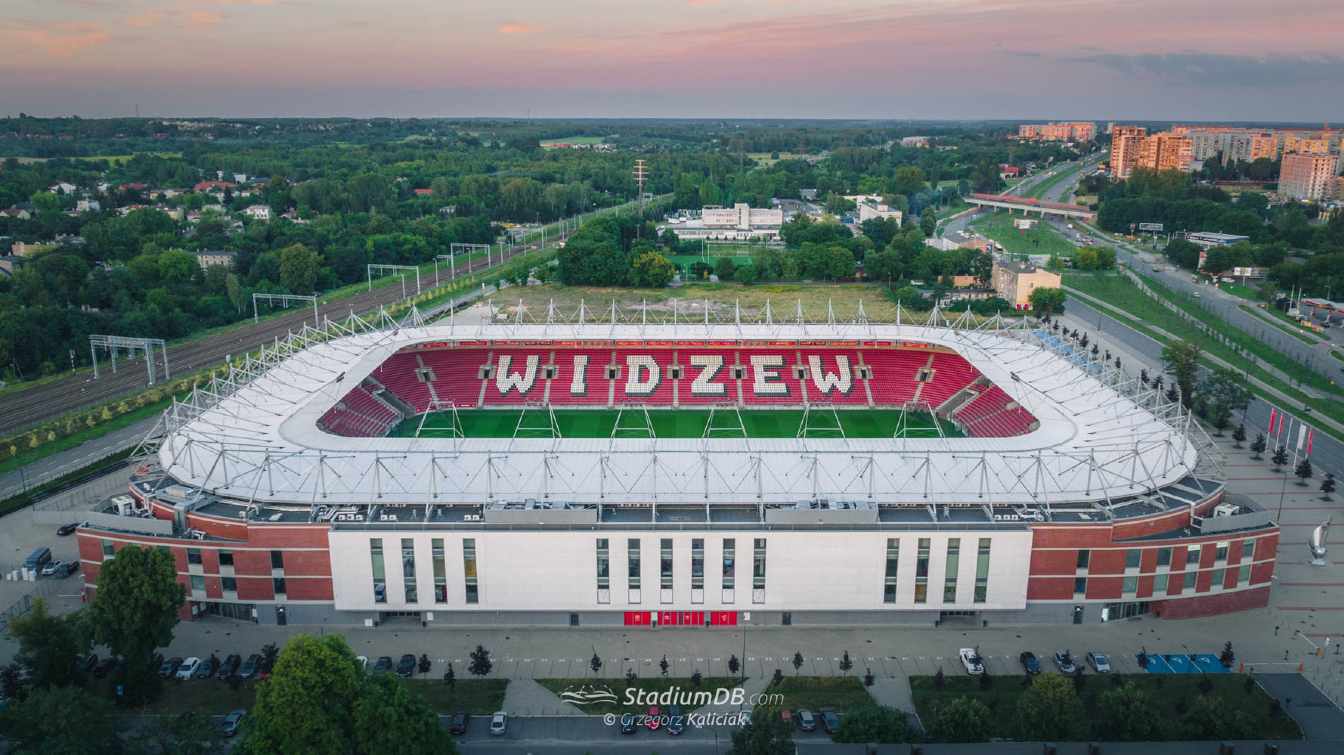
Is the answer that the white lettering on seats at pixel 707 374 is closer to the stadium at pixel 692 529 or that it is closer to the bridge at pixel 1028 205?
the stadium at pixel 692 529


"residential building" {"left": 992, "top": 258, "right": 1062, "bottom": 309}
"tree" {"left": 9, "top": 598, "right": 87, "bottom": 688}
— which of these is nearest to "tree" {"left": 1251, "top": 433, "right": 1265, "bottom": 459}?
"residential building" {"left": 992, "top": 258, "right": 1062, "bottom": 309}

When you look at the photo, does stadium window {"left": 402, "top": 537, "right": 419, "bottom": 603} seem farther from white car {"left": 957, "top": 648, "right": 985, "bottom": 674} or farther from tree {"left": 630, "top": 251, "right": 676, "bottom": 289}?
tree {"left": 630, "top": 251, "right": 676, "bottom": 289}

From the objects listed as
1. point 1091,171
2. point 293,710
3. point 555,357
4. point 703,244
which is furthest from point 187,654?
point 1091,171

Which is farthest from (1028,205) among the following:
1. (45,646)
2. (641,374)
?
(45,646)

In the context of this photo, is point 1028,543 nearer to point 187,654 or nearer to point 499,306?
point 187,654

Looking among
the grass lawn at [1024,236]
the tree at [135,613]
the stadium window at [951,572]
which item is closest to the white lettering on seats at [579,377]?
the stadium window at [951,572]

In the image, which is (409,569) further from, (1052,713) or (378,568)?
(1052,713)
